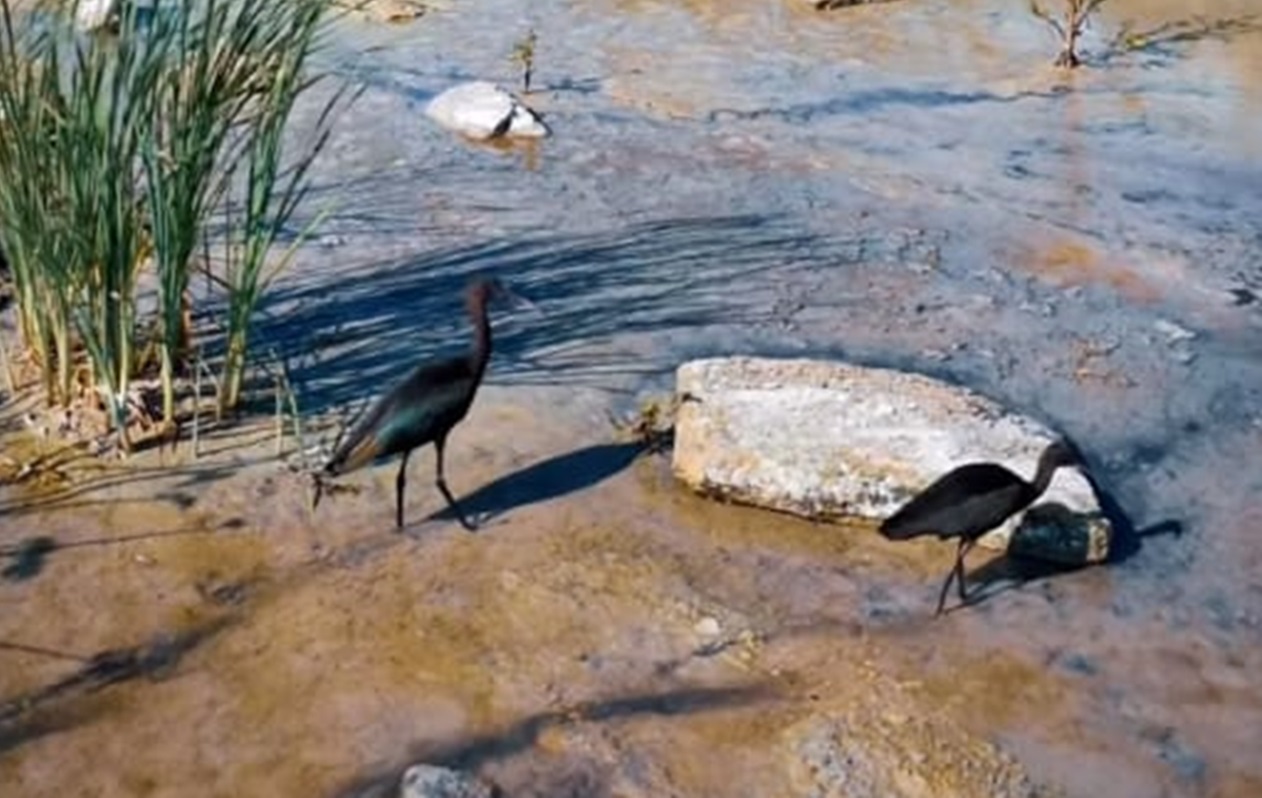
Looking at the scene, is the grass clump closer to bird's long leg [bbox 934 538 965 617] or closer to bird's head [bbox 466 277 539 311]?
bird's head [bbox 466 277 539 311]

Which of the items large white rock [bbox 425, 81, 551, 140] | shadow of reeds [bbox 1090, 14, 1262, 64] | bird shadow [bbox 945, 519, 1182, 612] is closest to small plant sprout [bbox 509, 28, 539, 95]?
large white rock [bbox 425, 81, 551, 140]

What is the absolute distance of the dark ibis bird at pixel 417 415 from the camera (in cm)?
471

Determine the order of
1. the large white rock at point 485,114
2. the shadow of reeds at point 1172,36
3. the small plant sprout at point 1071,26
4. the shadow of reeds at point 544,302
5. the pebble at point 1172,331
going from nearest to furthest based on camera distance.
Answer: the shadow of reeds at point 544,302
the pebble at point 1172,331
the large white rock at point 485,114
the small plant sprout at point 1071,26
the shadow of reeds at point 1172,36

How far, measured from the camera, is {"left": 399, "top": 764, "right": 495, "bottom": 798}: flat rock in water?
377 cm

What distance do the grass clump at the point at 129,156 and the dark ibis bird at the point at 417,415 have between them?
2.01ft

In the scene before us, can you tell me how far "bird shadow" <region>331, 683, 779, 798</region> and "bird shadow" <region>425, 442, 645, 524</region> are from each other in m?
0.94

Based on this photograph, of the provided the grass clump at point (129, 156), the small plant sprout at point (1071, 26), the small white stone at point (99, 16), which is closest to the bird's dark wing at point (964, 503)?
the grass clump at point (129, 156)

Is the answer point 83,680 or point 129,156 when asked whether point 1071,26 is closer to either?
point 129,156

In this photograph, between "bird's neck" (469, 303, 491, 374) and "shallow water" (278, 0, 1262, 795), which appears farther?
"bird's neck" (469, 303, 491, 374)

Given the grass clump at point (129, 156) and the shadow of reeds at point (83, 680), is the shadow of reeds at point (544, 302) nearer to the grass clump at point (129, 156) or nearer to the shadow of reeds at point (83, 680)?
the grass clump at point (129, 156)

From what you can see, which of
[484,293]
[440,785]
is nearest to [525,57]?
[484,293]

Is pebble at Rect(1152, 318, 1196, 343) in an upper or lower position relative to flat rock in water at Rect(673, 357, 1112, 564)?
lower

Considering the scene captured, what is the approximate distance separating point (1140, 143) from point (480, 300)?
457 cm

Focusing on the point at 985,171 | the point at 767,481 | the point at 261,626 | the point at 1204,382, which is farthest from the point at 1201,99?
the point at 261,626
